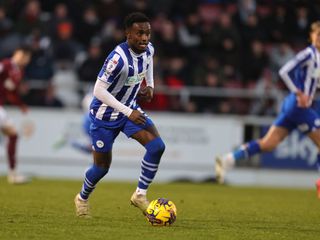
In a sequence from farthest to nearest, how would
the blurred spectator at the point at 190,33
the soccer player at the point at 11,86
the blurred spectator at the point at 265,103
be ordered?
the blurred spectator at the point at 190,33 < the blurred spectator at the point at 265,103 < the soccer player at the point at 11,86

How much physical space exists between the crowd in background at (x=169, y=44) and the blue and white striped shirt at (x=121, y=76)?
31.5ft

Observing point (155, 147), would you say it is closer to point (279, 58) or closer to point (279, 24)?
point (279, 58)

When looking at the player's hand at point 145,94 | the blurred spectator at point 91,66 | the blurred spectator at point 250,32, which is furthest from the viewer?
the blurred spectator at point 250,32

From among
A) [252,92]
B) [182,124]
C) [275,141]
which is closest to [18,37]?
[182,124]

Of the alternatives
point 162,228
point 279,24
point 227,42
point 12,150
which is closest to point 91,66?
point 227,42

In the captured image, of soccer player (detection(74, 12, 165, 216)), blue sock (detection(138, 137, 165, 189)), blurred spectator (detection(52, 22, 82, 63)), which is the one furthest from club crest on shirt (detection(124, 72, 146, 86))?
blurred spectator (detection(52, 22, 82, 63))

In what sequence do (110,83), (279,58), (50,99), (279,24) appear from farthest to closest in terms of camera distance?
(279,24) < (279,58) < (50,99) < (110,83)

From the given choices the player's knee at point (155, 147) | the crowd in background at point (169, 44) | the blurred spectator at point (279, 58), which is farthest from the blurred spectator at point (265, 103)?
the player's knee at point (155, 147)

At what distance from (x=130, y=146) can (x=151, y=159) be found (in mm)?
9667

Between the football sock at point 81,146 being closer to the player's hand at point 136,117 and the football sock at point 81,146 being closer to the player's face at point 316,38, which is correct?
the player's face at point 316,38

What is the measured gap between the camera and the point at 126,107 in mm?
8844

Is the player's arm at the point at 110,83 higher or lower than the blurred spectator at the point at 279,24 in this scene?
lower

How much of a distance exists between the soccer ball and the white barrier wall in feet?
32.5

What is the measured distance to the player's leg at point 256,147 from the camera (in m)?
14.1
